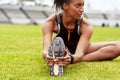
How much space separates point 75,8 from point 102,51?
3.54 ft

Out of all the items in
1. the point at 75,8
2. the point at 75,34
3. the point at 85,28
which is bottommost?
the point at 75,34

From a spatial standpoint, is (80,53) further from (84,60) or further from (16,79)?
(16,79)

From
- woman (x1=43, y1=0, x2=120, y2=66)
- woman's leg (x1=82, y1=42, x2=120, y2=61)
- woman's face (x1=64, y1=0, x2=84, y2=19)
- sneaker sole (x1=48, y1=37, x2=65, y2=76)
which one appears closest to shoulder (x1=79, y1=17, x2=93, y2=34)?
woman (x1=43, y1=0, x2=120, y2=66)

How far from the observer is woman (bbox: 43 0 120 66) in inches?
201

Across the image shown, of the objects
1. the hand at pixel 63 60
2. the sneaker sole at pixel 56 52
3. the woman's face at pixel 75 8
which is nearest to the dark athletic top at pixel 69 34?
the woman's face at pixel 75 8

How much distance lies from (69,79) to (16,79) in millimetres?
587

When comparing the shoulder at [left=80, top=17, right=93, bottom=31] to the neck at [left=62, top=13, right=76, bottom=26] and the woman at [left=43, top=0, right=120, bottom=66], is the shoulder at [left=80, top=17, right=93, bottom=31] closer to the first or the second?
the woman at [left=43, top=0, right=120, bottom=66]

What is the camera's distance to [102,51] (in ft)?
19.2

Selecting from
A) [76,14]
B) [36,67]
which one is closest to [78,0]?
[76,14]

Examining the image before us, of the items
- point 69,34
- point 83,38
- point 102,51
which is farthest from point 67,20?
point 102,51

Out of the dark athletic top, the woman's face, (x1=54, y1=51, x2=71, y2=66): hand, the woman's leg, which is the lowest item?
the woman's leg

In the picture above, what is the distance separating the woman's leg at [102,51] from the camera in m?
5.83

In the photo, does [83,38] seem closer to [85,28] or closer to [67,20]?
[85,28]

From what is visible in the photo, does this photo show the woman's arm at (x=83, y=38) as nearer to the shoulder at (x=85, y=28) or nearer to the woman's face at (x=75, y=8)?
the shoulder at (x=85, y=28)
